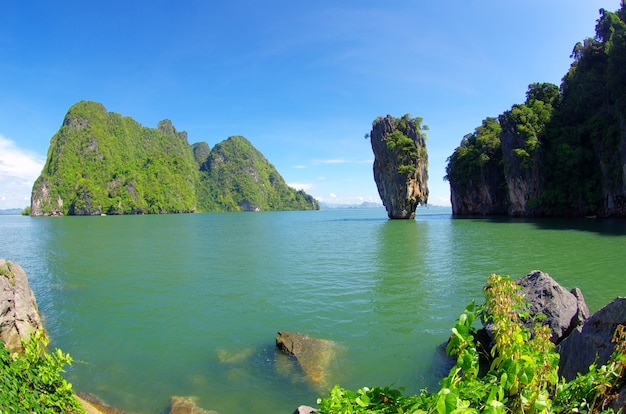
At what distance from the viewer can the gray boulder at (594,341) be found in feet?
12.2

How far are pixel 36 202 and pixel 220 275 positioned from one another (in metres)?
152

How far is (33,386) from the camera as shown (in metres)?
3.75

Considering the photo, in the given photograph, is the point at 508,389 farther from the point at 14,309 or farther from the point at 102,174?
the point at 102,174

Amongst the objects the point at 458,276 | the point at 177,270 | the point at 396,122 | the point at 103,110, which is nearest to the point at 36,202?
the point at 103,110

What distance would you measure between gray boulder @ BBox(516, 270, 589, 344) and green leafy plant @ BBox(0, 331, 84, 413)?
720 centimetres

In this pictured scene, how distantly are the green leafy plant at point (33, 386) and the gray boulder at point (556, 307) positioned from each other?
7.20m

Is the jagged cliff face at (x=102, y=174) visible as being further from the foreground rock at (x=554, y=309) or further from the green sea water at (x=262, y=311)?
the foreground rock at (x=554, y=309)

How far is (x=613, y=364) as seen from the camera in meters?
2.29

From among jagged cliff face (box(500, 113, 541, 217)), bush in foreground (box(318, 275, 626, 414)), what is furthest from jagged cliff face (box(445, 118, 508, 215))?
bush in foreground (box(318, 275, 626, 414))

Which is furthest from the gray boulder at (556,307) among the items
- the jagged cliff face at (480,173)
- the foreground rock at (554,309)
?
the jagged cliff face at (480,173)

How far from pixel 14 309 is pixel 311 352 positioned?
709 centimetres

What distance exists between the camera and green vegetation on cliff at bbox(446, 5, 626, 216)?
3802 cm

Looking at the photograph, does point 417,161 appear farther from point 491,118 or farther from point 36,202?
point 36,202

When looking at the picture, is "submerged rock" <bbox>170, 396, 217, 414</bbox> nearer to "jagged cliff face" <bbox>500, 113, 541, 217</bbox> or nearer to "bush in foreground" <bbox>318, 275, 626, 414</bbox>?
"bush in foreground" <bbox>318, 275, 626, 414</bbox>
